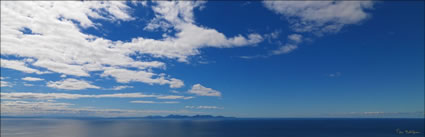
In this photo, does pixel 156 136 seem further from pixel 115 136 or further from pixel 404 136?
pixel 404 136

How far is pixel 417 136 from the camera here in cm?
13012

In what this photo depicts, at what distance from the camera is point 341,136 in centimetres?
13762

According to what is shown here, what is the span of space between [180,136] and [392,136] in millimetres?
126080

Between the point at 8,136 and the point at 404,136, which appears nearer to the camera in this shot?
the point at 404,136

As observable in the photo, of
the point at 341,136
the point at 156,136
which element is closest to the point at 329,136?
the point at 341,136

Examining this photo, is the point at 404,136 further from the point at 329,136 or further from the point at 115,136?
the point at 115,136

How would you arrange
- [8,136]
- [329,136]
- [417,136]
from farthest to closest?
[8,136] → [329,136] → [417,136]

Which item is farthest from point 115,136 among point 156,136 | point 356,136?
point 356,136

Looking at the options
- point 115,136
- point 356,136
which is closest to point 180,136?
point 115,136

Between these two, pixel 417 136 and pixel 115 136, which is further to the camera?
pixel 115 136

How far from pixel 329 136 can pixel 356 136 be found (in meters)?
16.9

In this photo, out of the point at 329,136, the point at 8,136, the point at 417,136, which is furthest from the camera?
the point at 8,136

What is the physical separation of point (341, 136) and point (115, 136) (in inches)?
5509

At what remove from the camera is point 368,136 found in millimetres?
137000
